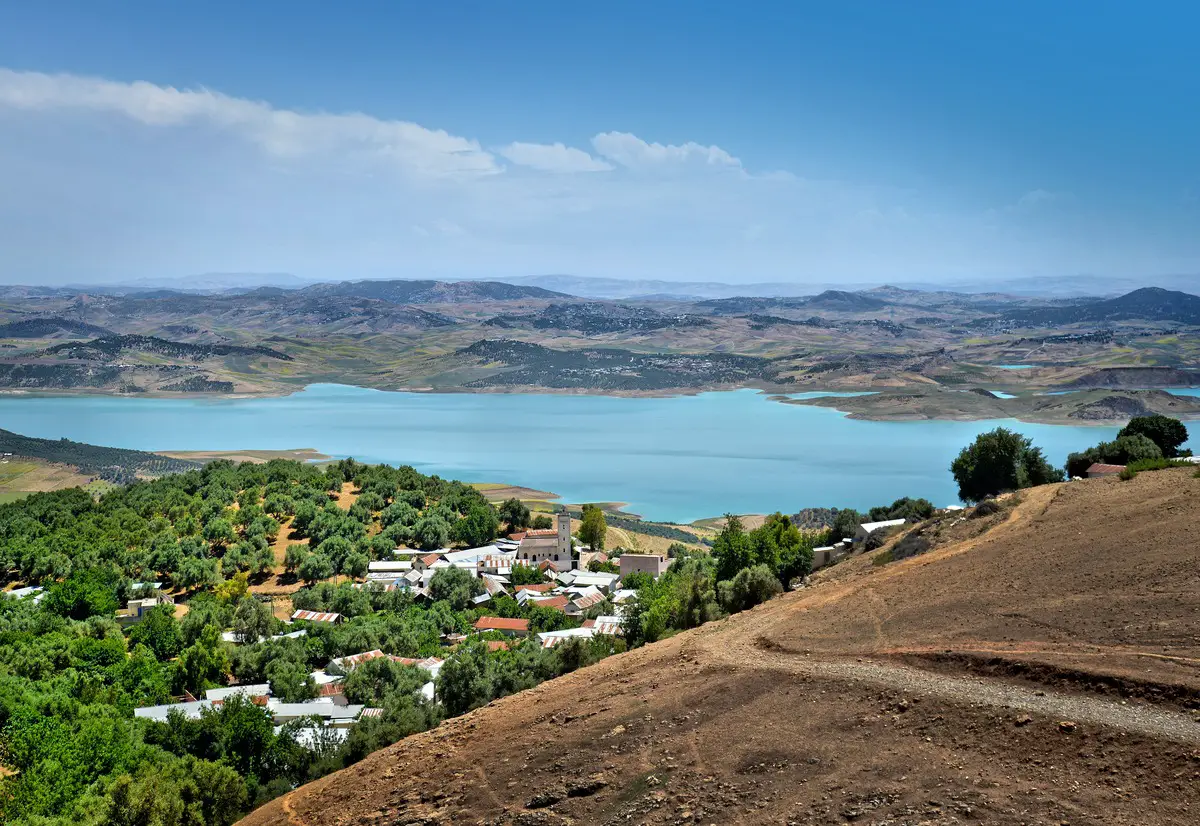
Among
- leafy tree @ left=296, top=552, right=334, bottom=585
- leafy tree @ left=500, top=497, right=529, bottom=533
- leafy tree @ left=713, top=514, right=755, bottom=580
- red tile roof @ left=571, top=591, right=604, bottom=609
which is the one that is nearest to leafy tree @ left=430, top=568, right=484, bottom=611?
red tile roof @ left=571, top=591, right=604, bottom=609

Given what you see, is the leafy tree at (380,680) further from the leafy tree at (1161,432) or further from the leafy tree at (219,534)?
the leafy tree at (1161,432)

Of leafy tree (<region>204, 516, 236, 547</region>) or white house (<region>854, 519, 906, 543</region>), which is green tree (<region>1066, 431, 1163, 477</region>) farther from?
leafy tree (<region>204, 516, 236, 547</region>)

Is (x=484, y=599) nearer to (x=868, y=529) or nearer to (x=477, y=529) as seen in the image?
(x=477, y=529)

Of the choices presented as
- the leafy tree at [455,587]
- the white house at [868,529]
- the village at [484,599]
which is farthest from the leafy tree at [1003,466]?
the leafy tree at [455,587]

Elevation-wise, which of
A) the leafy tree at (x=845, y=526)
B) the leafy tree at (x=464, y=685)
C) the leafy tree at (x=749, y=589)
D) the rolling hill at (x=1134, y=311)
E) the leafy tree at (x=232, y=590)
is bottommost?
the leafy tree at (x=232, y=590)

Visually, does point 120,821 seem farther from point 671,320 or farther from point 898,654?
point 671,320

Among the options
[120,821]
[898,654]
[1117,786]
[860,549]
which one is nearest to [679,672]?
[898,654]
